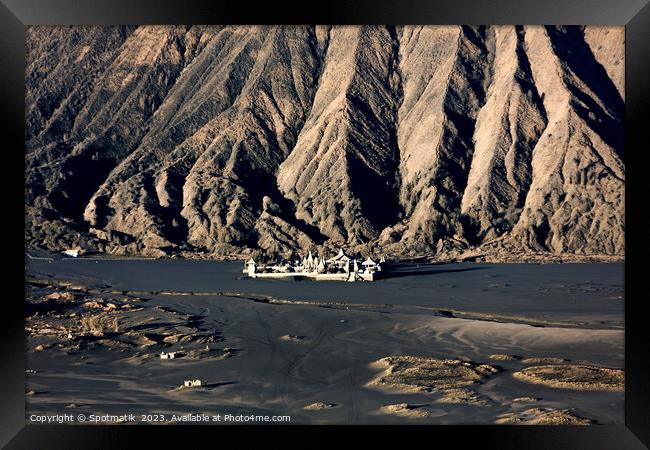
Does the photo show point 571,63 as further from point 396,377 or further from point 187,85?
point 396,377

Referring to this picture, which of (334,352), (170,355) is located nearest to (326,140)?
(334,352)

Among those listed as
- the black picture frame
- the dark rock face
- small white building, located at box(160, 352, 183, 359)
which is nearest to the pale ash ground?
small white building, located at box(160, 352, 183, 359)

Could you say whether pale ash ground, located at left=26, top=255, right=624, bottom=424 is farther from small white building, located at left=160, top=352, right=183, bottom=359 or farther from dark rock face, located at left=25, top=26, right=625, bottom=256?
dark rock face, located at left=25, top=26, right=625, bottom=256

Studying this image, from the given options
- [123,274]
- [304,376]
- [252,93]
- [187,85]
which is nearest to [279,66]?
[252,93]
